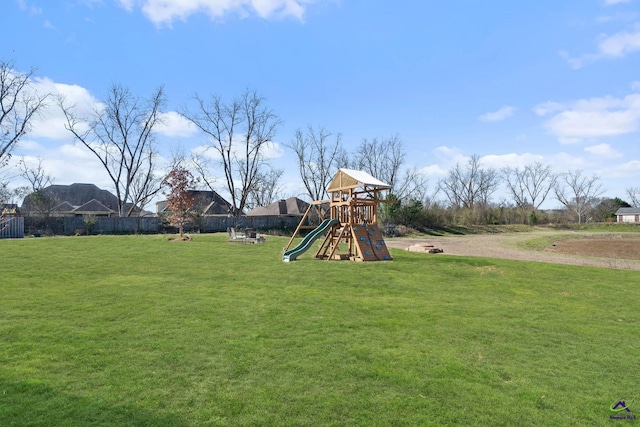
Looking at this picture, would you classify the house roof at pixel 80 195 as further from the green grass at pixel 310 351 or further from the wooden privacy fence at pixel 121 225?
the green grass at pixel 310 351

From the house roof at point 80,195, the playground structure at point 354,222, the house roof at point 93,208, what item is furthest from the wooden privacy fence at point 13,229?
the house roof at point 80,195

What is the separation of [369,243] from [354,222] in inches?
45.6

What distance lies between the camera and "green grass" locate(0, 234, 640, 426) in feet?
12.2

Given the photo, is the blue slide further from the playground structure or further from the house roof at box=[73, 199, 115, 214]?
the house roof at box=[73, 199, 115, 214]

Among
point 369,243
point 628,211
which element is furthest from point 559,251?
point 628,211

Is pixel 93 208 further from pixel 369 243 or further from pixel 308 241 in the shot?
pixel 369 243

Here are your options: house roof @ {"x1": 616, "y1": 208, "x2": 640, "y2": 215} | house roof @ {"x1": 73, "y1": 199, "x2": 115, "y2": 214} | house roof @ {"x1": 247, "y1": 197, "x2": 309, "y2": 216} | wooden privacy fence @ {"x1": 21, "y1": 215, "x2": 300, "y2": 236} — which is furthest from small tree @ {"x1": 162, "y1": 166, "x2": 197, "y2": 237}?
house roof @ {"x1": 616, "y1": 208, "x2": 640, "y2": 215}

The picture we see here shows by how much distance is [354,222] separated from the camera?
54.1 feet

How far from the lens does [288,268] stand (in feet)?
42.8

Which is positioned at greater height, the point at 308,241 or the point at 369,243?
the point at 308,241

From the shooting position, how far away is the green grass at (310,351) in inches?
147

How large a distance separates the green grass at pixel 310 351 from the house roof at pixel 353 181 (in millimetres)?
6014

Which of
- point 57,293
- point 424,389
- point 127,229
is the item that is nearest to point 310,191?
point 127,229

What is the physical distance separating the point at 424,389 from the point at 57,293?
8.19 metres
